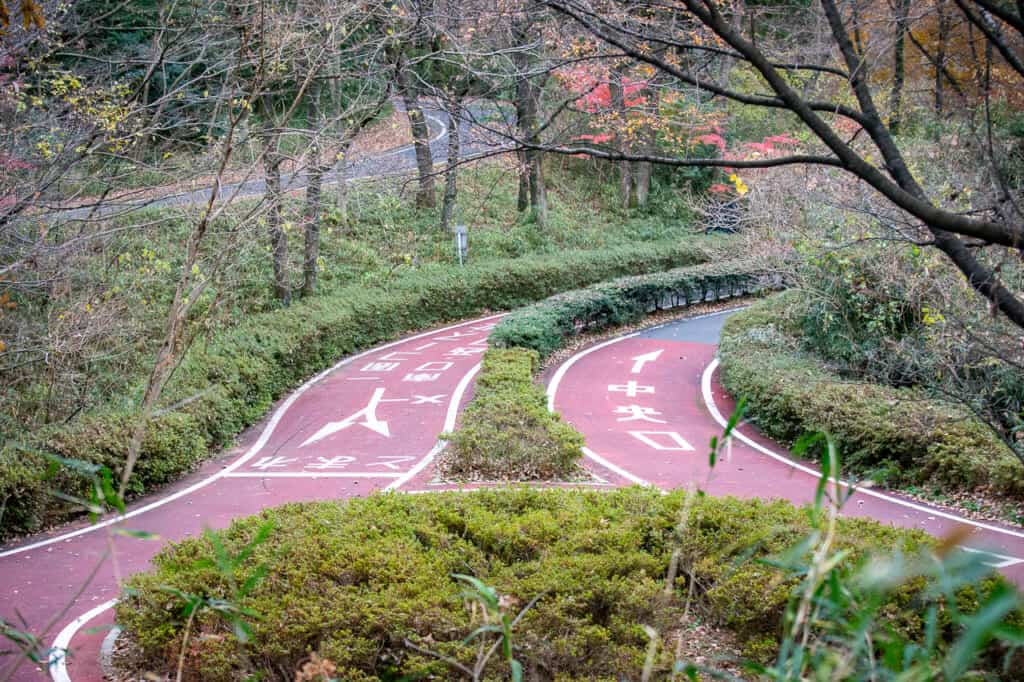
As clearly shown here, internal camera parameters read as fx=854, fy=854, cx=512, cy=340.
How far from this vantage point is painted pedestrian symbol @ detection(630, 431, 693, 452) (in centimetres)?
1338

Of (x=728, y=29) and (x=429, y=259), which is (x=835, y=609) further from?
(x=429, y=259)

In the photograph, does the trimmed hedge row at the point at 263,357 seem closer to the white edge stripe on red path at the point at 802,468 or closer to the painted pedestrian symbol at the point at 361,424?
the painted pedestrian symbol at the point at 361,424

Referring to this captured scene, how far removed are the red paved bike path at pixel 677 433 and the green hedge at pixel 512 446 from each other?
1.10m

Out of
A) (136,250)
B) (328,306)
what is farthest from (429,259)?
(136,250)

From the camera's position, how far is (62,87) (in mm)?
11680

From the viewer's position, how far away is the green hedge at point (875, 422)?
35.0ft

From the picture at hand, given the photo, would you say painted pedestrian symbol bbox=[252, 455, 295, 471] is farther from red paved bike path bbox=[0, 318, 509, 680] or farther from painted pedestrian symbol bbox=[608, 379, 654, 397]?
painted pedestrian symbol bbox=[608, 379, 654, 397]

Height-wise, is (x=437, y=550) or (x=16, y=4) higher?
(x=16, y=4)

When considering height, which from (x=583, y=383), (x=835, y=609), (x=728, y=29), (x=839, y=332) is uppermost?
(x=728, y=29)

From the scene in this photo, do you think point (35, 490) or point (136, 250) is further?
point (136, 250)

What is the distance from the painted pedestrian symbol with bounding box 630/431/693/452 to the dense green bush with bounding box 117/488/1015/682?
6.23m

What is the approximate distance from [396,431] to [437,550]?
321 inches

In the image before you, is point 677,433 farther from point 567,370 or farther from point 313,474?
point 313,474

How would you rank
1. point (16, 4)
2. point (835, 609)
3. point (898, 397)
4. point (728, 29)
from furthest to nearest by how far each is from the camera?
point (898, 397), point (16, 4), point (728, 29), point (835, 609)
